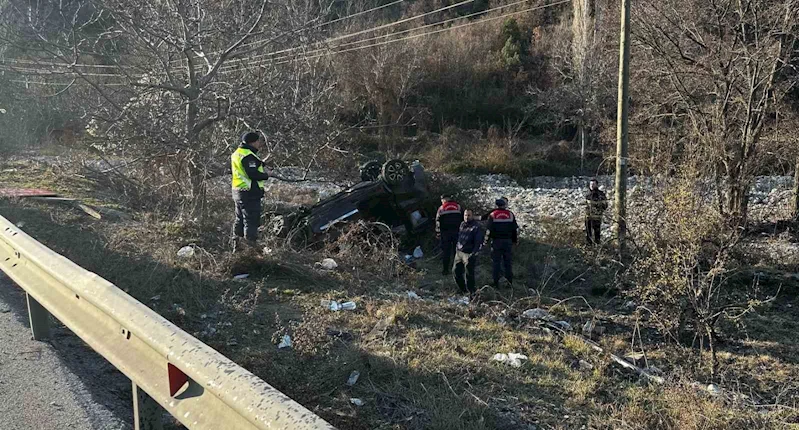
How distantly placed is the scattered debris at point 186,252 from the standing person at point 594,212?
23.2 feet

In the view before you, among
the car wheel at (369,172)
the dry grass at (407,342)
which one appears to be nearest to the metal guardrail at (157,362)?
the dry grass at (407,342)

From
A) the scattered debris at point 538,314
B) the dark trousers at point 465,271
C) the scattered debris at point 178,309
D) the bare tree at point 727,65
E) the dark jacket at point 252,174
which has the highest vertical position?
the bare tree at point 727,65

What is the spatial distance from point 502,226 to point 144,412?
7.43 m

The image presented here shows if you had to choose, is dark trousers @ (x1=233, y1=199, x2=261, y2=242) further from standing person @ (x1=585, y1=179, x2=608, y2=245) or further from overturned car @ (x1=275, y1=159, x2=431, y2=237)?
standing person @ (x1=585, y1=179, x2=608, y2=245)

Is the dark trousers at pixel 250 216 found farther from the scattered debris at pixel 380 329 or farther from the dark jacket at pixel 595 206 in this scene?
the dark jacket at pixel 595 206

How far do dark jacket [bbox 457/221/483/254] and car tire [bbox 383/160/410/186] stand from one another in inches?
108

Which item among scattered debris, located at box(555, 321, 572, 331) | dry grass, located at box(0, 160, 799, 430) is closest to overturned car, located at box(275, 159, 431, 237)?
dry grass, located at box(0, 160, 799, 430)

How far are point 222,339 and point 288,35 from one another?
6.65 m

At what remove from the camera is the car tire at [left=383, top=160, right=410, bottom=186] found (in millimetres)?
11547

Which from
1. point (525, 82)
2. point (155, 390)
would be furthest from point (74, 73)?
point (525, 82)

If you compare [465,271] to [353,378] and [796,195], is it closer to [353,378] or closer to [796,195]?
[353,378]

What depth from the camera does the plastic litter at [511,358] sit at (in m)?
5.33

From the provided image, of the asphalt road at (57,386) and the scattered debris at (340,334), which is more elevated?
the asphalt road at (57,386)

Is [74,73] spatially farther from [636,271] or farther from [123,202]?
[636,271]
